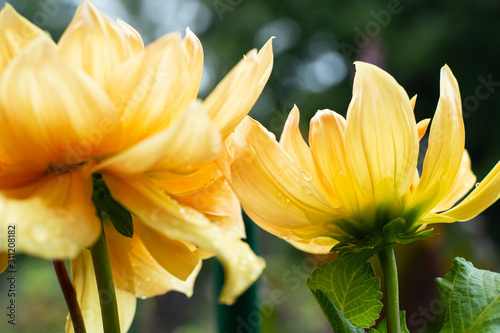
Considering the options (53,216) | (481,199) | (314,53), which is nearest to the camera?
(53,216)

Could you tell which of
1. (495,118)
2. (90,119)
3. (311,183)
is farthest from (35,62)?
(495,118)

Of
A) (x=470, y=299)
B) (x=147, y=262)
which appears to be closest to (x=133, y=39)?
(x=147, y=262)

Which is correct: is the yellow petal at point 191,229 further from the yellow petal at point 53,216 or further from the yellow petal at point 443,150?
the yellow petal at point 443,150

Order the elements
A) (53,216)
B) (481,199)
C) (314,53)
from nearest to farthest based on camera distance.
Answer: (53,216), (481,199), (314,53)

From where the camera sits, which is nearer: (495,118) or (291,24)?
(495,118)

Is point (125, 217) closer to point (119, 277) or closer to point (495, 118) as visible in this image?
point (119, 277)

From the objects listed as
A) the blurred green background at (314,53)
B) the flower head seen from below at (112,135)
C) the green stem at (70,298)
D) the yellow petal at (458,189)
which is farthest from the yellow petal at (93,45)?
the blurred green background at (314,53)

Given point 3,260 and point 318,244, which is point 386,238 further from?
point 3,260
